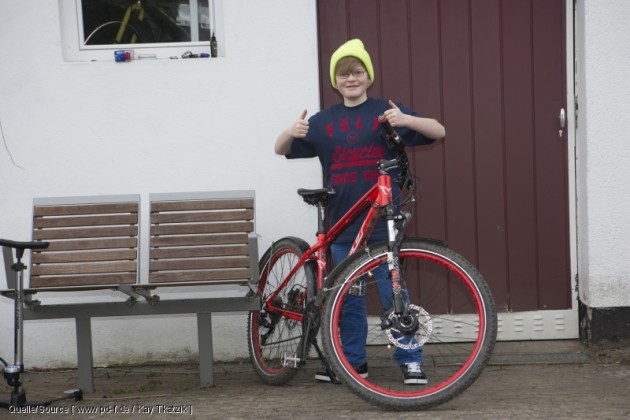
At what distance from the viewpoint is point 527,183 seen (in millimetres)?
5652

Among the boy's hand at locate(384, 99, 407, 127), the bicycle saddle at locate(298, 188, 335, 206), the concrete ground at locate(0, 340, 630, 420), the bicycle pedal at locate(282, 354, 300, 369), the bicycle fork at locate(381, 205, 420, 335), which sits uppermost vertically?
the boy's hand at locate(384, 99, 407, 127)

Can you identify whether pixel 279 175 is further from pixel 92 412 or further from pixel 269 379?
pixel 92 412

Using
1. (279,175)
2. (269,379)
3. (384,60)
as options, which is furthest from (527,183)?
(269,379)

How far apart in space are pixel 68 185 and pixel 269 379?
1.82m

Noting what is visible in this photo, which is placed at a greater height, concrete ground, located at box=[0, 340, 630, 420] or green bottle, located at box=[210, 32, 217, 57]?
green bottle, located at box=[210, 32, 217, 57]

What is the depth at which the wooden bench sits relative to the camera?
4848 mm

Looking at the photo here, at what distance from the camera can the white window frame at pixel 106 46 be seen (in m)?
5.65

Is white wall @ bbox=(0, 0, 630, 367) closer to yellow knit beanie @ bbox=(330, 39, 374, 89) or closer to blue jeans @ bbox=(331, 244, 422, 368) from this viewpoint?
blue jeans @ bbox=(331, 244, 422, 368)

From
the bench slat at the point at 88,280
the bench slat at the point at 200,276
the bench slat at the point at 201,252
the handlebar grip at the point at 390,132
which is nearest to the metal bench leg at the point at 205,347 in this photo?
the bench slat at the point at 200,276

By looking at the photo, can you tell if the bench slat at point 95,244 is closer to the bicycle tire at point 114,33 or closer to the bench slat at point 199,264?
the bench slat at point 199,264

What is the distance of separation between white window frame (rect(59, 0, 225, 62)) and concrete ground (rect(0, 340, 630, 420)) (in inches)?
78.2

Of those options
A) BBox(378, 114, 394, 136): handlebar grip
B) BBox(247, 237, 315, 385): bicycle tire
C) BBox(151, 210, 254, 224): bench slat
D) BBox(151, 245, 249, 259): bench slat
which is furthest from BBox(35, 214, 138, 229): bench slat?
BBox(378, 114, 394, 136): handlebar grip

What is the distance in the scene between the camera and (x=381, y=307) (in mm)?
4523

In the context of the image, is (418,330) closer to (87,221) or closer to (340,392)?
(340,392)
